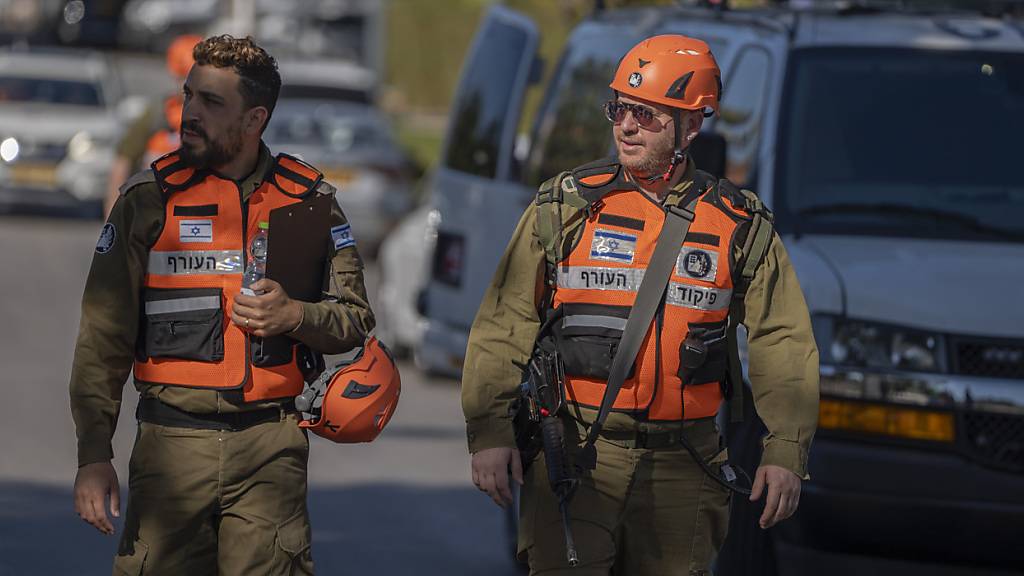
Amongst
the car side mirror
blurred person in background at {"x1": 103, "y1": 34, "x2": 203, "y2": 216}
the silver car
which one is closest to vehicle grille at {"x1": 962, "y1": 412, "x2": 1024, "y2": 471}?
the car side mirror

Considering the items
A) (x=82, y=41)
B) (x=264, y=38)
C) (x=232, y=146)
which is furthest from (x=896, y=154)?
(x=82, y=41)

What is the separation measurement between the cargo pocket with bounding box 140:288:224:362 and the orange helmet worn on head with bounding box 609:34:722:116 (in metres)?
1.12

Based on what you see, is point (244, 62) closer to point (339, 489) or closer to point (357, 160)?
point (339, 489)

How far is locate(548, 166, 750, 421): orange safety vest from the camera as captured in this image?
15.9 feet

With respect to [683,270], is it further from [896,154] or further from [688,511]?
[896,154]

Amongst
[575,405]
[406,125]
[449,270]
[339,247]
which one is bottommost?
[406,125]

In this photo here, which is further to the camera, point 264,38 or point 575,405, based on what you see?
point 264,38

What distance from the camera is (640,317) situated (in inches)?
190

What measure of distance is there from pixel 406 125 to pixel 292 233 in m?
38.7

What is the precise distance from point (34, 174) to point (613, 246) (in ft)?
56.9

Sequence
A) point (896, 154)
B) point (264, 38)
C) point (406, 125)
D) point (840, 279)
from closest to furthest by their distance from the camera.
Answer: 1. point (840, 279)
2. point (896, 154)
3. point (264, 38)
4. point (406, 125)

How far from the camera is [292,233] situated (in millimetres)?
4934

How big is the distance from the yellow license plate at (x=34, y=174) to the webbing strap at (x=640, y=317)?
1733 centimetres

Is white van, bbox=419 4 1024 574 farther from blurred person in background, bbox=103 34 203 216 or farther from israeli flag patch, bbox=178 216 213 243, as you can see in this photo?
israeli flag patch, bbox=178 216 213 243
